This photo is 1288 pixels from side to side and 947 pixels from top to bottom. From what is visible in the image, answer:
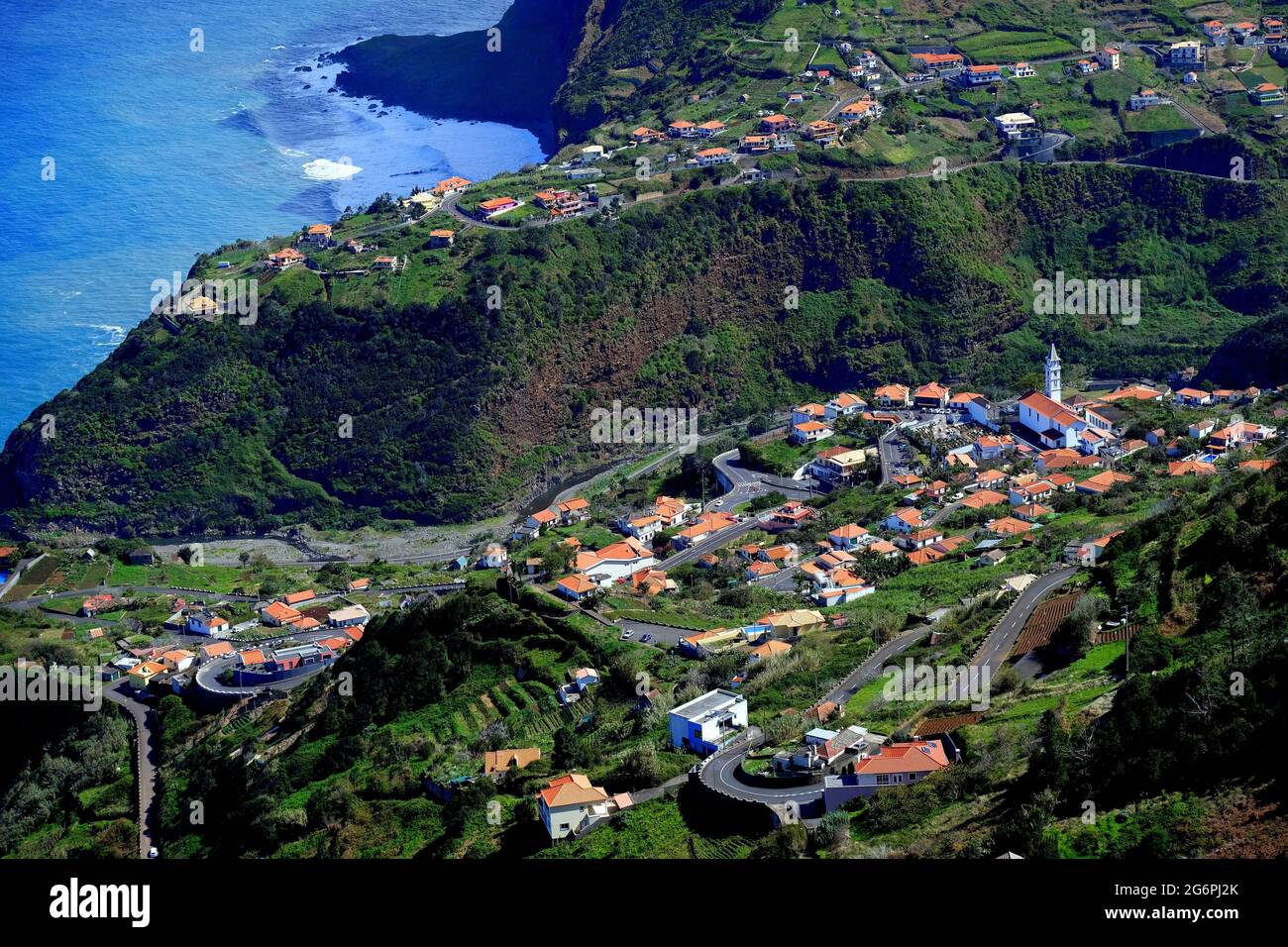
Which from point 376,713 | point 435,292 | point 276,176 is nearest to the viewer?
point 376,713

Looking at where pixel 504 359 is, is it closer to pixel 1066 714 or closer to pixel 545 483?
pixel 545 483

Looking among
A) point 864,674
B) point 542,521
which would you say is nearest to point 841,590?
point 864,674

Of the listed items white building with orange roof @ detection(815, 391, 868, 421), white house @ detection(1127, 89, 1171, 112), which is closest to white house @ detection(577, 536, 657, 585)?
white building with orange roof @ detection(815, 391, 868, 421)

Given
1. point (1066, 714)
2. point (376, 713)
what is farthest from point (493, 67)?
point (1066, 714)

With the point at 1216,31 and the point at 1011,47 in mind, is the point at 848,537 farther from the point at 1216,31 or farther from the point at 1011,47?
the point at 1216,31

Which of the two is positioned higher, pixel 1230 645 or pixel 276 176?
pixel 276 176

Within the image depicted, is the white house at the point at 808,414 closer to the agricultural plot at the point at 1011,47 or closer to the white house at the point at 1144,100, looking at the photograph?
the white house at the point at 1144,100

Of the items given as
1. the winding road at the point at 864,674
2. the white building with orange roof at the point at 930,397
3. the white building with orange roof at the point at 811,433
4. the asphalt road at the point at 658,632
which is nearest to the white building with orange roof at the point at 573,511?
the white building with orange roof at the point at 811,433
